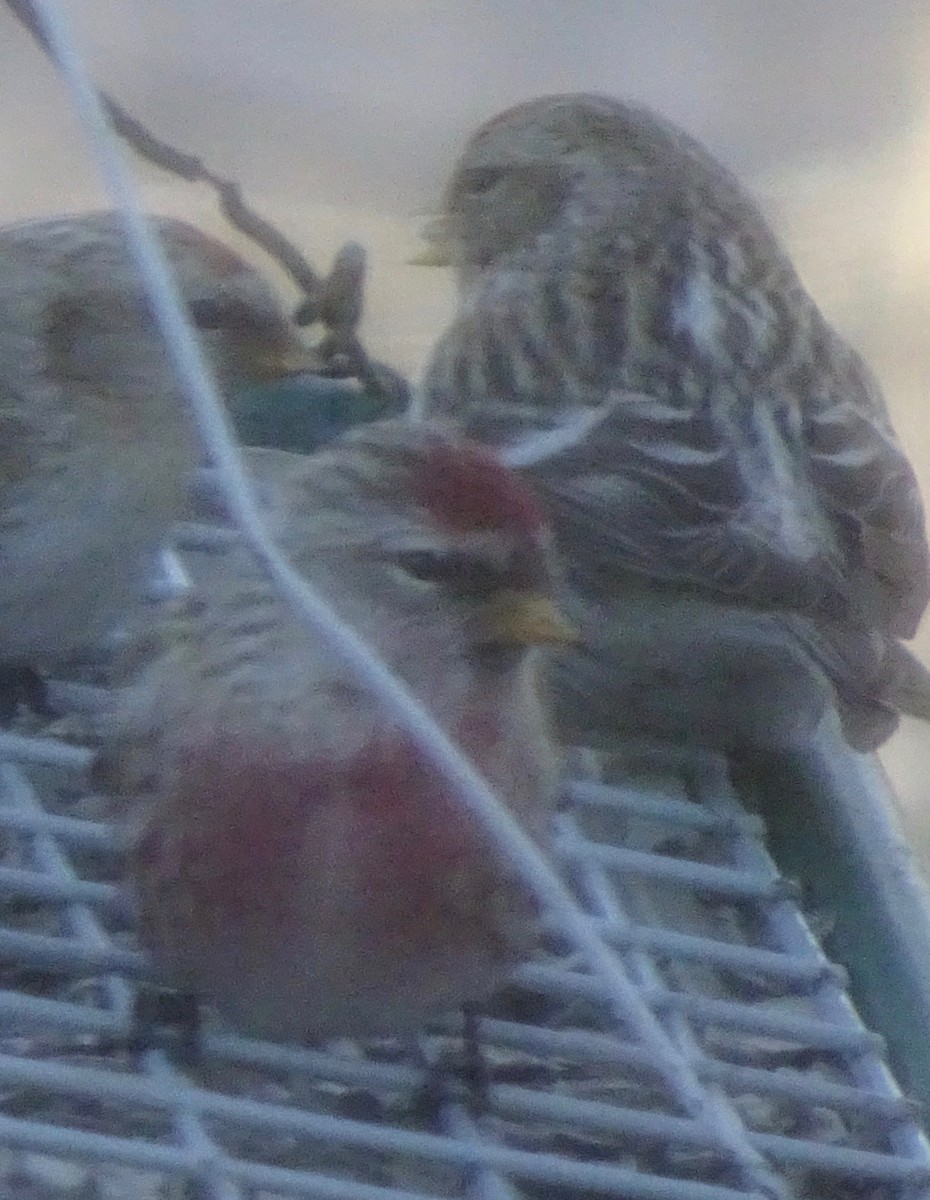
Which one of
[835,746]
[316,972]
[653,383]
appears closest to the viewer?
[316,972]

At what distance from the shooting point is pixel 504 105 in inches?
120

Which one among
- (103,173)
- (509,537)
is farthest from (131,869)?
(103,173)

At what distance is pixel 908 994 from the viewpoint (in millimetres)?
1281

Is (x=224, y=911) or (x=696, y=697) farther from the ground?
(x=224, y=911)

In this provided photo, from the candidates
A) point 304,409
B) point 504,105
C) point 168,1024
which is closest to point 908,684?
point 304,409

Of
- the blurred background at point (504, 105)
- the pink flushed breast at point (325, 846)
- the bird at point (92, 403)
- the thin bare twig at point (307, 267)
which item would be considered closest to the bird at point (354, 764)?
the pink flushed breast at point (325, 846)

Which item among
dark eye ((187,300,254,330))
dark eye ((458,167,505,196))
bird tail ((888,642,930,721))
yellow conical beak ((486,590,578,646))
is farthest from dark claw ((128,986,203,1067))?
dark eye ((458,167,505,196))

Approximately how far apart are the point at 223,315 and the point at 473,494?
19.3 inches

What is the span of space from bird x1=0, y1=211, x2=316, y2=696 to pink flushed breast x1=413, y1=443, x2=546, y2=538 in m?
0.36

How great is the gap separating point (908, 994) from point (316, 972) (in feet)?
1.08

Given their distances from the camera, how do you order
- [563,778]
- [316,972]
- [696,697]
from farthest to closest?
[696,697] < [563,778] < [316,972]

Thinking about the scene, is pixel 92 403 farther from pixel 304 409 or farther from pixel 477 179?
pixel 477 179

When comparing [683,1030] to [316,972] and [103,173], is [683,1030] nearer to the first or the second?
[316,972]

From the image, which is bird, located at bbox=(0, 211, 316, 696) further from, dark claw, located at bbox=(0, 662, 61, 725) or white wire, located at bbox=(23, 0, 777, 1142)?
white wire, located at bbox=(23, 0, 777, 1142)
